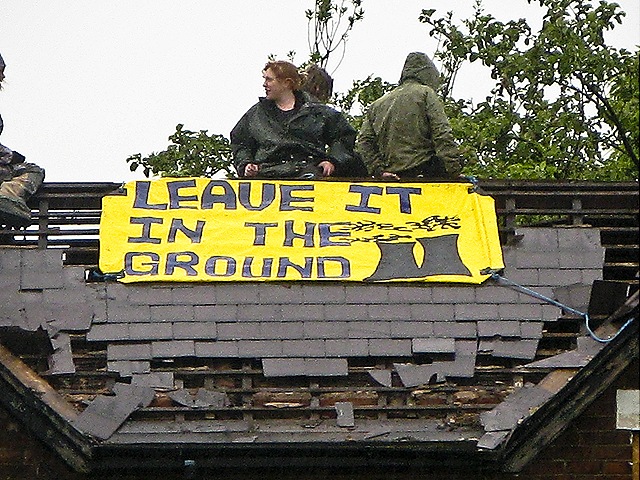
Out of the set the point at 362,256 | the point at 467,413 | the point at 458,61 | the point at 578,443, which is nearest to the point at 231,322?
the point at 362,256

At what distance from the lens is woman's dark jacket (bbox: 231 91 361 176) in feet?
38.9

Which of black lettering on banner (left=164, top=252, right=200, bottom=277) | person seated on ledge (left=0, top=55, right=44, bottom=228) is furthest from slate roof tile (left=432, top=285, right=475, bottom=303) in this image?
person seated on ledge (left=0, top=55, right=44, bottom=228)

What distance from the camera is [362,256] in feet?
36.7

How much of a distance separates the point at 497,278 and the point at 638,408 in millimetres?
1565

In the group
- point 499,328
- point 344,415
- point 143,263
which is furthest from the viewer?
point 143,263

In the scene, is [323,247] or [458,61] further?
[458,61]

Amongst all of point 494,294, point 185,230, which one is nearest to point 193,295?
point 185,230

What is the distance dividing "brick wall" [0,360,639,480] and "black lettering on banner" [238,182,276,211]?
93.3 inches

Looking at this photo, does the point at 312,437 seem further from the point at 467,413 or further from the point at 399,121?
the point at 399,121

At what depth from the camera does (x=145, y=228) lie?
37.1 feet

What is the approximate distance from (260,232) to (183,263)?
707mm

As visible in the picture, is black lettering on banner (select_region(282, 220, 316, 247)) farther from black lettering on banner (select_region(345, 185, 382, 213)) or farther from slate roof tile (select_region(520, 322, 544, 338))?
slate roof tile (select_region(520, 322, 544, 338))

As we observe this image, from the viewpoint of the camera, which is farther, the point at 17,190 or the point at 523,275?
the point at 523,275

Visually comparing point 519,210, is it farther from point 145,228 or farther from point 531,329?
point 145,228
